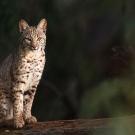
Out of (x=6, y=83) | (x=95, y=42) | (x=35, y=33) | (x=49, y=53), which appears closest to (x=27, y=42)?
(x=35, y=33)

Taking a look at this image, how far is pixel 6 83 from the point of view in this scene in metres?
5.46

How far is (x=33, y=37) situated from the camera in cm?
518

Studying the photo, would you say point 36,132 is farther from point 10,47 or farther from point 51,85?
point 51,85

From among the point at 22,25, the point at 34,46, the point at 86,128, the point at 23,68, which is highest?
the point at 22,25

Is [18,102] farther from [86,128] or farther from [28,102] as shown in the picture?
[86,128]

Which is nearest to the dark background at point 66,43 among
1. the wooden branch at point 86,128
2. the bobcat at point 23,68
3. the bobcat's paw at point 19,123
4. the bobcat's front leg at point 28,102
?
the bobcat's front leg at point 28,102

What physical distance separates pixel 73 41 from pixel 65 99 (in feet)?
3.94

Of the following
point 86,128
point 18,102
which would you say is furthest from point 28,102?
point 86,128

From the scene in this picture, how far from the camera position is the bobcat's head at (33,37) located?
5191mm

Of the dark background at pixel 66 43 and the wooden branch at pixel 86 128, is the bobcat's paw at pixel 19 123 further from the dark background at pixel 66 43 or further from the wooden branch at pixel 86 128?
the dark background at pixel 66 43

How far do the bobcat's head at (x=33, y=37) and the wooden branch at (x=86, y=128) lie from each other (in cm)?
71

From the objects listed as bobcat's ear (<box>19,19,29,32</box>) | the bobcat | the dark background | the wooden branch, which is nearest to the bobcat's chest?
the bobcat

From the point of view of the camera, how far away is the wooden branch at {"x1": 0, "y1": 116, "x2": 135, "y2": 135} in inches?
77.0

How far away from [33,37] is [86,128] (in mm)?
1417
